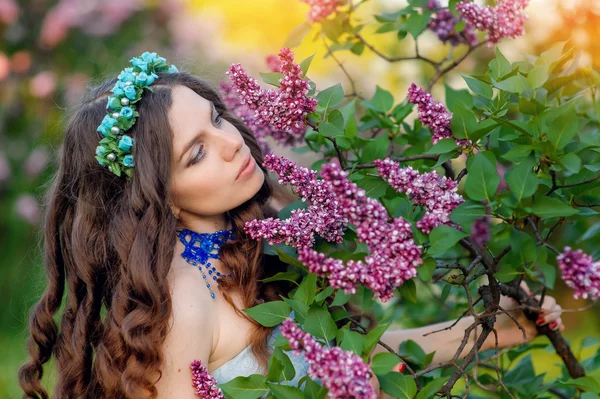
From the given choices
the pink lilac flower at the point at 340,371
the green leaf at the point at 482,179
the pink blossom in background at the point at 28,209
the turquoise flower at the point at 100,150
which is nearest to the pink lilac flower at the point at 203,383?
the pink lilac flower at the point at 340,371

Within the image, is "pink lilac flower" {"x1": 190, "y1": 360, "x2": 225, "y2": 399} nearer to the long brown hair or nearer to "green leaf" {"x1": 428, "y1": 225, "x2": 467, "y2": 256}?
the long brown hair

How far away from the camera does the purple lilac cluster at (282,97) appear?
50.6 inches

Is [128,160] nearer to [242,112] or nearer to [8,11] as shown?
[242,112]

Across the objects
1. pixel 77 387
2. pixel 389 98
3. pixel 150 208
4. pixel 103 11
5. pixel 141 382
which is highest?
pixel 389 98

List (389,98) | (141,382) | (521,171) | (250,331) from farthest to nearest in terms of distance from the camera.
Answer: (389,98), (250,331), (141,382), (521,171)

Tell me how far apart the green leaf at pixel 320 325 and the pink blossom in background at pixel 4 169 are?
13.4 ft

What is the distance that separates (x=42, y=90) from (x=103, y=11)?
801 millimetres

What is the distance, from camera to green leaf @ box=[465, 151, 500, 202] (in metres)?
1.13

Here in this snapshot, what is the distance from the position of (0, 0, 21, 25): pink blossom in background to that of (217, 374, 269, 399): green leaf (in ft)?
14.3

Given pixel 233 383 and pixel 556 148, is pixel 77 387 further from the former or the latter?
pixel 556 148

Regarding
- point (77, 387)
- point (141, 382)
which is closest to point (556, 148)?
point (141, 382)

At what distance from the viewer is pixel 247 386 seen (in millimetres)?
1215

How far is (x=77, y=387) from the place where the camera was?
64.8 inches

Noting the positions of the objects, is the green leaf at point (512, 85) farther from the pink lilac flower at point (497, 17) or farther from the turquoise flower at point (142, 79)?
the turquoise flower at point (142, 79)
